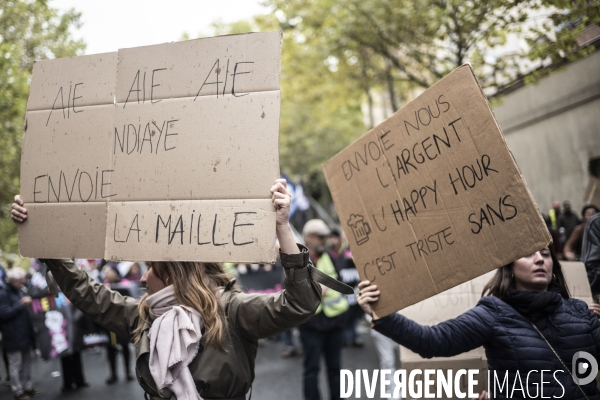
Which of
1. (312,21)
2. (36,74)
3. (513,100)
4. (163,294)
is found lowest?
(163,294)

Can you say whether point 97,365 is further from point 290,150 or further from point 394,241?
point 290,150

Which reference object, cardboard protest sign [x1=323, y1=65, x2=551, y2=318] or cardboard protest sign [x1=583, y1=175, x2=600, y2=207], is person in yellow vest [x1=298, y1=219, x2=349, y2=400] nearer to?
cardboard protest sign [x1=323, y1=65, x2=551, y2=318]

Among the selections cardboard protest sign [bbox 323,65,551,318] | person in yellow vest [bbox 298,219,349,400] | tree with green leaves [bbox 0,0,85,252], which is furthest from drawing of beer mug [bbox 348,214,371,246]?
tree with green leaves [bbox 0,0,85,252]

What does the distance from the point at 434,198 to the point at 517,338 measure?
2.53 ft

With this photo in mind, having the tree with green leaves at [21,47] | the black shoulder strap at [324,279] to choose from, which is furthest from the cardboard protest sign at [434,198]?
the tree with green leaves at [21,47]

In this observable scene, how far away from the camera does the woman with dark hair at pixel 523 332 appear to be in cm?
246

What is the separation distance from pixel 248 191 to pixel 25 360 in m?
6.80

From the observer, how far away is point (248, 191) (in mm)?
2221

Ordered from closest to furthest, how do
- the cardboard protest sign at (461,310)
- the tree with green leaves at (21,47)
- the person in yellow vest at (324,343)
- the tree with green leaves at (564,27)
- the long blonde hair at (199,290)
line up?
the long blonde hair at (199,290) → the cardboard protest sign at (461,310) → the tree with green leaves at (564,27) → the person in yellow vest at (324,343) → the tree with green leaves at (21,47)

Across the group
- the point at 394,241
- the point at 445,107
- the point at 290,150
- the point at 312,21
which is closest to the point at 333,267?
the point at 394,241

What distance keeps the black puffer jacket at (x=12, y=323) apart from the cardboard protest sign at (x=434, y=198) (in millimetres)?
6195

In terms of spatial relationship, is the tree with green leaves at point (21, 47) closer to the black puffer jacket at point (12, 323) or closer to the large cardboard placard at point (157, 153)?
the black puffer jacket at point (12, 323)

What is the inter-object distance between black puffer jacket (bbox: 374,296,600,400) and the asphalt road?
4126 mm

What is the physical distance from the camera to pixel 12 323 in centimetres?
740
